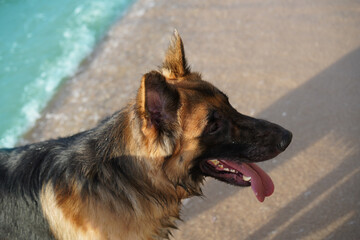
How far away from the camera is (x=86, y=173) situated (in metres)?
3.34

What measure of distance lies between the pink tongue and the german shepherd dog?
0.09m

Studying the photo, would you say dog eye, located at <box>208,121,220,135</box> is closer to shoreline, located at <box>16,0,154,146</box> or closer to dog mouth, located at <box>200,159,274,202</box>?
dog mouth, located at <box>200,159,274,202</box>

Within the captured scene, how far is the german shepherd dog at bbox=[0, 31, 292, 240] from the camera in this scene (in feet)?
10.5

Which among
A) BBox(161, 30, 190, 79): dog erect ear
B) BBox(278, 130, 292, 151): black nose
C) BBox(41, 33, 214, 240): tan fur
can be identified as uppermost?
BBox(161, 30, 190, 79): dog erect ear

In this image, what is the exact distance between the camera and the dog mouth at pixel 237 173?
138 inches

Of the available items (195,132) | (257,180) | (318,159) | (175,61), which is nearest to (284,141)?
(257,180)

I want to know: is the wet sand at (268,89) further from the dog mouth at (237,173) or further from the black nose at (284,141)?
the black nose at (284,141)

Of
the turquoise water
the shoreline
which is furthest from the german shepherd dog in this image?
the turquoise water

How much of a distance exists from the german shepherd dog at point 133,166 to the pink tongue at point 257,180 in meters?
0.09

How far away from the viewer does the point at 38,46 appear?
28.5 ft

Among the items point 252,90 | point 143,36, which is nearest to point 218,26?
point 143,36

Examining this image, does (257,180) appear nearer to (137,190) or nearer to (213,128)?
(213,128)

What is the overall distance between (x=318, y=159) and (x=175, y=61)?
2.63 meters

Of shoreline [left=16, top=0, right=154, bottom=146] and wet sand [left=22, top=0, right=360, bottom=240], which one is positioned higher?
shoreline [left=16, top=0, right=154, bottom=146]
